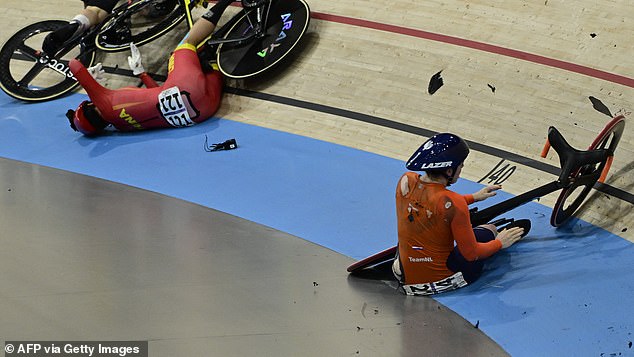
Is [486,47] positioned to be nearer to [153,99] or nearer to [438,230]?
[153,99]

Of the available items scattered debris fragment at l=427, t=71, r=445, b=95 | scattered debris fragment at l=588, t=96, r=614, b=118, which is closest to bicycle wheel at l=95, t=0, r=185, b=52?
scattered debris fragment at l=427, t=71, r=445, b=95

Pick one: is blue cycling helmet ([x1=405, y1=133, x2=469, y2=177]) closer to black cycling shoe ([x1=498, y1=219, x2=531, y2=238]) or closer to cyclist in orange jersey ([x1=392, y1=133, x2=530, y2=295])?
cyclist in orange jersey ([x1=392, y1=133, x2=530, y2=295])

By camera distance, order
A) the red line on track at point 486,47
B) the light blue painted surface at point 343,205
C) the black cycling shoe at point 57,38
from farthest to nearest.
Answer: the black cycling shoe at point 57,38 → the red line on track at point 486,47 → the light blue painted surface at point 343,205

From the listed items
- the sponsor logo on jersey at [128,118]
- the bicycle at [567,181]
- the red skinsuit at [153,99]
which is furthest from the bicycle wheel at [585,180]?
the sponsor logo on jersey at [128,118]

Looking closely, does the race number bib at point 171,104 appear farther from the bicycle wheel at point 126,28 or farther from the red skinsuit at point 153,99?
the bicycle wheel at point 126,28

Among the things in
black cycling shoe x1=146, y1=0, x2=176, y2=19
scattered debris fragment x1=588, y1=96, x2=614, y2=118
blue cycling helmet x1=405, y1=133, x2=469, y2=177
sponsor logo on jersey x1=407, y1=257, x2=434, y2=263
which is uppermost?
blue cycling helmet x1=405, y1=133, x2=469, y2=177

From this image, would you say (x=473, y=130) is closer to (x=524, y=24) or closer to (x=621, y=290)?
(x=524, y=24)

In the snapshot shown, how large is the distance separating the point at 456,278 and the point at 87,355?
2050 millimetres

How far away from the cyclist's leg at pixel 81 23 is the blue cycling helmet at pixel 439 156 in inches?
172

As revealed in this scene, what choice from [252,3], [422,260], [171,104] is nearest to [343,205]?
[422,260]

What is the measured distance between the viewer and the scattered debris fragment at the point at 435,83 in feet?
23.4

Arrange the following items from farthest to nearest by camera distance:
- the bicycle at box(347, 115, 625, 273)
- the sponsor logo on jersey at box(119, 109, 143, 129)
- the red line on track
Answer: the sponsor logo on jersey at box(119, 109, 143, 129) < the red line on track < the bicycle at box(347, 115, 625, 273)

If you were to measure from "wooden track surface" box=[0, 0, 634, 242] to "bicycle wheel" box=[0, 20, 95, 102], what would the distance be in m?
0.47

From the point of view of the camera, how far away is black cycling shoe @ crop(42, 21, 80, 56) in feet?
26.0
